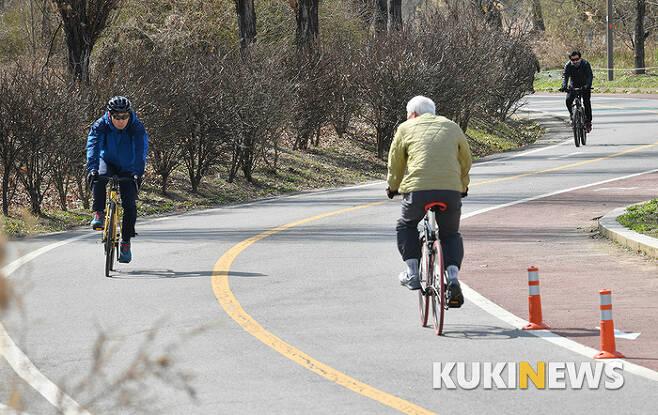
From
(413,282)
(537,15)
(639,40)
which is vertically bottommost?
(413,282)

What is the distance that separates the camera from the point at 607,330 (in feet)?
22.6

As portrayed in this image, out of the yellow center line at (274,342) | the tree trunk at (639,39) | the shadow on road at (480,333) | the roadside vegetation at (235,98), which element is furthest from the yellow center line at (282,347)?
the tree trunk at (639,39)

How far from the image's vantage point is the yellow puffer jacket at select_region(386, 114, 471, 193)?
26.1 feet

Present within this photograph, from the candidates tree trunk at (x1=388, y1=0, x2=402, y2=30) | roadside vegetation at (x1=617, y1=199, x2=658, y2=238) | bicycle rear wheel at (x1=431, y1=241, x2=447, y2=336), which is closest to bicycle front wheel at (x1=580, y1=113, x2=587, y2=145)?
tree trunk at (x1=388, y1=0, x2=402, y2=30)

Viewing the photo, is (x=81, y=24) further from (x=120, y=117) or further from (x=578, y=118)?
(x=578, y=118)

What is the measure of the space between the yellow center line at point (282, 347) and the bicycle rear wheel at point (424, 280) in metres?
1.20

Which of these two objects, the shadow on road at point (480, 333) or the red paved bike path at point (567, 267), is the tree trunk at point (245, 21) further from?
the shadow on road at point (480, 333)

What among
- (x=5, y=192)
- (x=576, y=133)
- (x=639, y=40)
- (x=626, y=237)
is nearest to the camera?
(x=626, y=237)

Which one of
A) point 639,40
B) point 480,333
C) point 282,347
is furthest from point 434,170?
point 639,40

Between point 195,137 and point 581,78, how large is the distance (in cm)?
878

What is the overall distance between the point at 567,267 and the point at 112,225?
4.83m

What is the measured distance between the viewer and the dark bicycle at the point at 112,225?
36.1 feet

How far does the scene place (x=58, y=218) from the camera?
54.0 feet

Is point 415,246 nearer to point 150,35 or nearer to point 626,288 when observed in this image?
point 626,288
